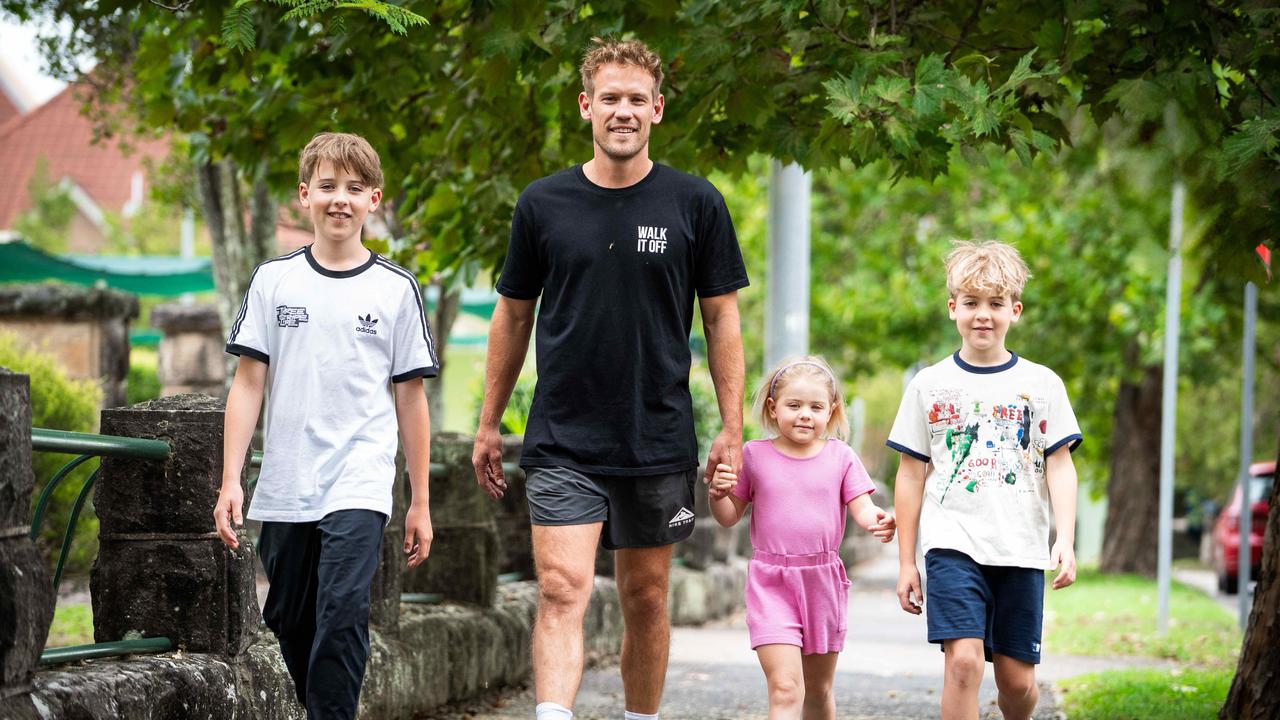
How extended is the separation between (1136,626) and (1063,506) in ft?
30.0

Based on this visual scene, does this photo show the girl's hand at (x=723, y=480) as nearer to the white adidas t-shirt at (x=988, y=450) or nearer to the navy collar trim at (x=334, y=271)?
the white adidas t-shirt at (x=988, y=450)

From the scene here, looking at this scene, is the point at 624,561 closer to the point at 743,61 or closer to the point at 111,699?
the point at 111,699

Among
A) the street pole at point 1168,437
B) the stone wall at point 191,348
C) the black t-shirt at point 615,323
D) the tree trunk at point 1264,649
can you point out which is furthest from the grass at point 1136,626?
the stone wall at point 191,348

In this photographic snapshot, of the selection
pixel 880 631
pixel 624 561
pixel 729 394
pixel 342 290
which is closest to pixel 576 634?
pixel 624 561

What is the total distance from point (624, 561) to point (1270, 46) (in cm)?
289

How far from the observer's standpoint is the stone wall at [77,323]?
13117mm

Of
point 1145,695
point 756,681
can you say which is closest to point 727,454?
point 1145,695

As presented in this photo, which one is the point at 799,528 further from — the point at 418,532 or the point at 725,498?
the point at 418,532

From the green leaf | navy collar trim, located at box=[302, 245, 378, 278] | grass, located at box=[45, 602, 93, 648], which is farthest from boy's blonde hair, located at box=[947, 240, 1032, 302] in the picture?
grass, located at box=[45, 602, 93, 648]

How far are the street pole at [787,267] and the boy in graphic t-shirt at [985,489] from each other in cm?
625

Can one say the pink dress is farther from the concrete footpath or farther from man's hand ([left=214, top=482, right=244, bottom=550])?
the concrete footpath

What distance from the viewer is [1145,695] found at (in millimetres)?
7898

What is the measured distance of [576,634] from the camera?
4.81 meters

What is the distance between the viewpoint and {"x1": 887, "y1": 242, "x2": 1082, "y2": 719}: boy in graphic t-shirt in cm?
484
